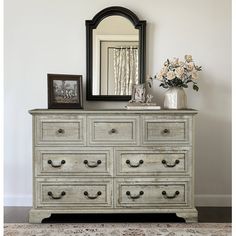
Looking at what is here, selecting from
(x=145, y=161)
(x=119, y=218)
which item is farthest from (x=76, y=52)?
(x=119, y=218)

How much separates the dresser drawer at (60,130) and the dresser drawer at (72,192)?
337 mm

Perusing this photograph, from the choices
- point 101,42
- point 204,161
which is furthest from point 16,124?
point 204,161

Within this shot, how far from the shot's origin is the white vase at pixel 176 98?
3.34 metres

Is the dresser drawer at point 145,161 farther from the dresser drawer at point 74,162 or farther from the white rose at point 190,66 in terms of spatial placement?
the white rose at point 190,66

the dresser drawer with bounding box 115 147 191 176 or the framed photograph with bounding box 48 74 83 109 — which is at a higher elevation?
the framed photograph with bounding box 48 74 83 109

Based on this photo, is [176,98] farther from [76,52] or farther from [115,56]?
[76,52]

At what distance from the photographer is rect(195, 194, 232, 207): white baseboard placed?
3.71m

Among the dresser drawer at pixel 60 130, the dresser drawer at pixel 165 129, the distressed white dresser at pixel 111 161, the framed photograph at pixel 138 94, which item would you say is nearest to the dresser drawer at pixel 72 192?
the distressed white dresser at pixel 111 161

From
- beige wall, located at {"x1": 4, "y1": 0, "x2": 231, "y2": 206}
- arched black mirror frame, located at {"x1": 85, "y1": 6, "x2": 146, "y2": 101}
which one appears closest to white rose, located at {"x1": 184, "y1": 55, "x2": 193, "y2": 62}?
beige wall, located at {"x1": 4, "y1": 0, "x2": 231, "y2": 206}

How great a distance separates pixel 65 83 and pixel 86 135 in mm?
607

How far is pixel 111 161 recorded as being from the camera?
10.2 feet

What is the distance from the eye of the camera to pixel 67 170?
122 inches

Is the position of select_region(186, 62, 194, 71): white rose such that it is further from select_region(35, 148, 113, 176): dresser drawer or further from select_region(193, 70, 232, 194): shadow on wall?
select_region(35, 148, 113, 176): dresser drawer

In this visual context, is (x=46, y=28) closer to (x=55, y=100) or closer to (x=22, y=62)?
(x=22, y=62)
